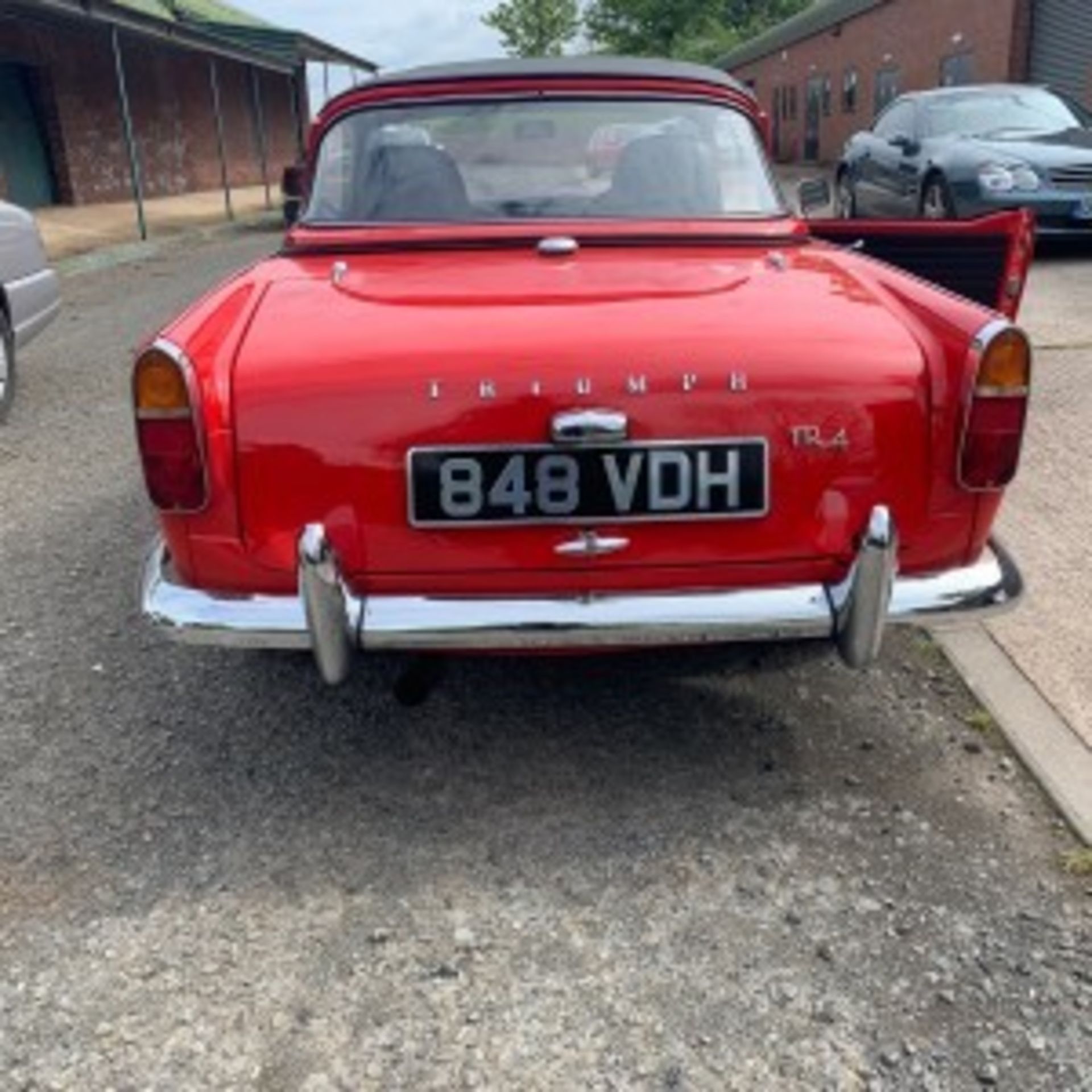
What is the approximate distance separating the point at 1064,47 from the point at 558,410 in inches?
796

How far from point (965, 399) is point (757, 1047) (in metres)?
1.47

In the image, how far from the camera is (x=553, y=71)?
3.93 m

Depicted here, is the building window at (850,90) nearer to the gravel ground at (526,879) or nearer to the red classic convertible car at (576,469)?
the gravel ground at (526,879)

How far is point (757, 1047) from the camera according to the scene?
7.06 ft

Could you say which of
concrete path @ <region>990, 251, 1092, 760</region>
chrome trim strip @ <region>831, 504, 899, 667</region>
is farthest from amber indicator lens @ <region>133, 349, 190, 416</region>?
concrete path @ <region>990, 251, 1092, 760</region>

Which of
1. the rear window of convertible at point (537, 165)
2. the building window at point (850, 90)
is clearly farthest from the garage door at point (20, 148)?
the building window at point (850, 90)

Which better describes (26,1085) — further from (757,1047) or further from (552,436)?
(552,436)

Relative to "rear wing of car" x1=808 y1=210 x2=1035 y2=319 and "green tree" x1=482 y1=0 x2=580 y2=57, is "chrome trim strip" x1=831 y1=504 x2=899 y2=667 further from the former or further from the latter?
"green tree" x1=482 y1=0 x2=580 y2=57

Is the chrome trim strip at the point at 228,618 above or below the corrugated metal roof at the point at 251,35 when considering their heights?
below

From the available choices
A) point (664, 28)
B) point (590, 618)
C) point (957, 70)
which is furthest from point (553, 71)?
point (664, 28)

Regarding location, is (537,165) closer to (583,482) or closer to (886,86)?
(583,482)

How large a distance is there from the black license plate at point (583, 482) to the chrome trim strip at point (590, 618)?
0.19 meters

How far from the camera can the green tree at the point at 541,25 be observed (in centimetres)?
6047

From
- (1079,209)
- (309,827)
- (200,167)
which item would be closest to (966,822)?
(309,827)
